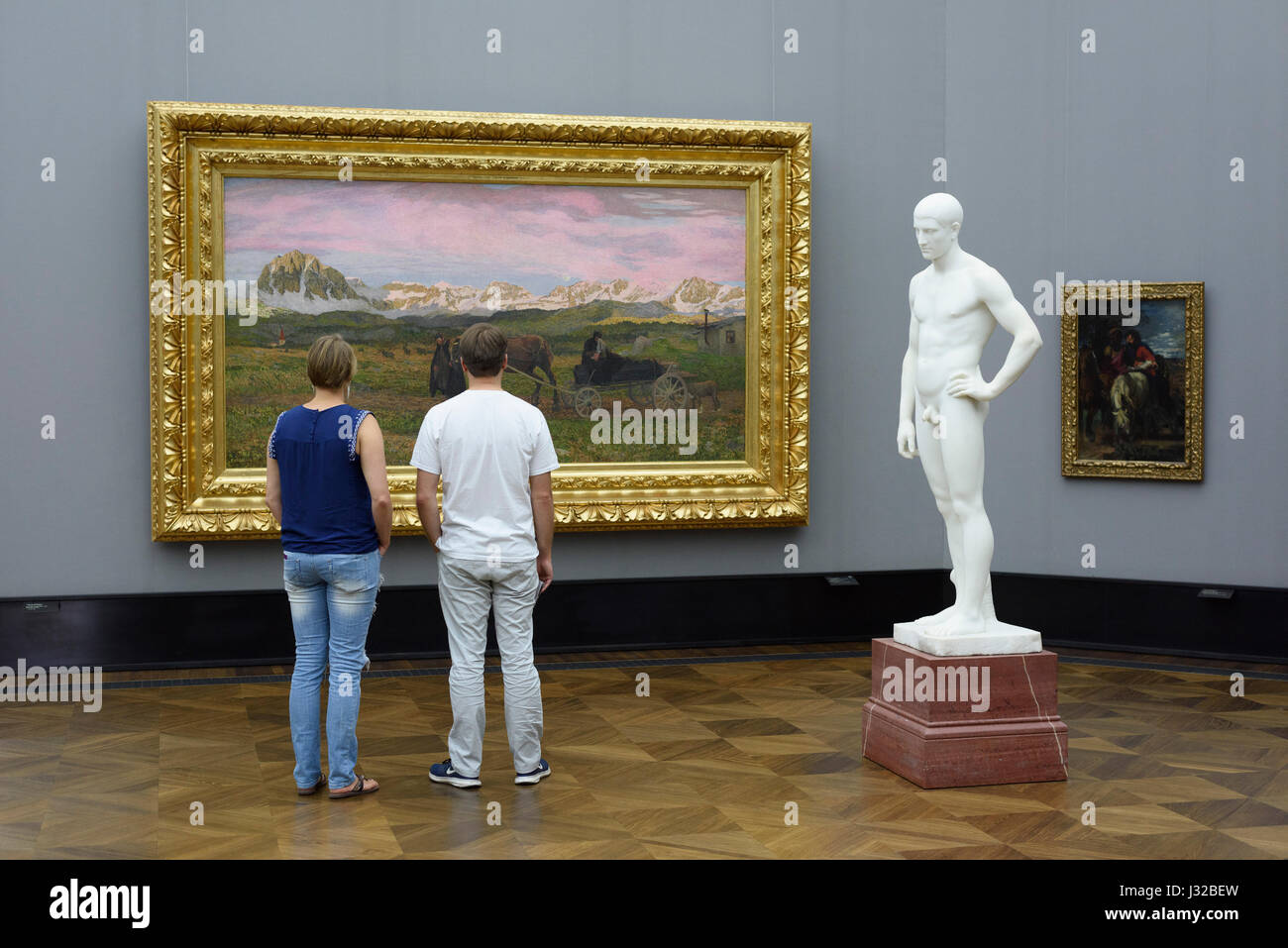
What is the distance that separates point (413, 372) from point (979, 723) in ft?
16.5

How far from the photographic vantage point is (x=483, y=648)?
20.7 ft

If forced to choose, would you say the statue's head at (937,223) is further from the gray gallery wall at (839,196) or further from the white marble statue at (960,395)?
the gray gallery wall at (839,196)

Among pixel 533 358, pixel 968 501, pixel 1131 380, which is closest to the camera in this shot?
pixel 968 501

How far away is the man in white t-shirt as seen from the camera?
6.20 m

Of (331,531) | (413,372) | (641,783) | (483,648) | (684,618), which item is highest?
(413,372)

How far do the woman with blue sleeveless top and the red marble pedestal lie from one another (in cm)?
276

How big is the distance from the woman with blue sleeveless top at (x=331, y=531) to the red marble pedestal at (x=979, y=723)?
9.06ft

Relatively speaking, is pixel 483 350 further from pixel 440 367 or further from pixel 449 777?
pixel 440 367

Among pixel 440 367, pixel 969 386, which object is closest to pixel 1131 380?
pixel 969 386

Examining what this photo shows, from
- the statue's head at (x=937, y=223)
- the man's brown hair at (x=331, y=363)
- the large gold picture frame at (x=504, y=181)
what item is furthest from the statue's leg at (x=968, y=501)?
the large gold picture frame at (x=504, y=181)

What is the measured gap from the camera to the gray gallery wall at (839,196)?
912 cm

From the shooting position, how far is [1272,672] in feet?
30.8

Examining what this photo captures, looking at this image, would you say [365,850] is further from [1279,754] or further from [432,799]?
[1279,754]

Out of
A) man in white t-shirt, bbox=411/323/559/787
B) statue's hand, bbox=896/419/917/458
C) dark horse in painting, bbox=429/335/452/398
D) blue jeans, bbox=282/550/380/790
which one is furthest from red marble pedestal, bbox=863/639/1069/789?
dark horse in painting, bbox=429/335/452/398
